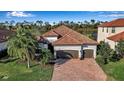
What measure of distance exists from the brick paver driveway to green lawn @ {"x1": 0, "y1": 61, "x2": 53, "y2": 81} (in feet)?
0.95

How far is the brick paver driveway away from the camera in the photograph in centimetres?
896

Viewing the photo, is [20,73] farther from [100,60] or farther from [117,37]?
[117,37]

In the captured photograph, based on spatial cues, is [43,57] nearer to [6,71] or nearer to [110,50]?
[6,71]

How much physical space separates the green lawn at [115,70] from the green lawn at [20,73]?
1.46m

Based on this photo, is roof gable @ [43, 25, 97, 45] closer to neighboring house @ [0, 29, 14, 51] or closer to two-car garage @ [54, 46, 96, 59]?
two-car garage @ [54, 46, 96, 59]

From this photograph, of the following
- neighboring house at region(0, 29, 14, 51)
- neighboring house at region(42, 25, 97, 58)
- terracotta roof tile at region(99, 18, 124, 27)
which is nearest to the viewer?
neighboring house at region(0, 29, 14, 51)

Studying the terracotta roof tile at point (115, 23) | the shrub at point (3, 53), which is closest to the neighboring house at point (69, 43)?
the terracotta roof tile at point (115, 23)

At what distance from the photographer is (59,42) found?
8875mm

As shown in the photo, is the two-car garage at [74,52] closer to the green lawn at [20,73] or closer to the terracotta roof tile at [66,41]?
the terracotta roof tile at [66,41]

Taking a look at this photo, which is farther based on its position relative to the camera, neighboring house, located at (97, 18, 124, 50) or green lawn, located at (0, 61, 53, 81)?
green lawn, located at (0, 61, 53, 81)

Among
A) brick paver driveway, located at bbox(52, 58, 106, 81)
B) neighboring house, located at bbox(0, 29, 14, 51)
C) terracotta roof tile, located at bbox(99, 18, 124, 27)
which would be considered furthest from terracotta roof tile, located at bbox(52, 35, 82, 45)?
neighboring house, located at bbox(0, 29, 14, 51)

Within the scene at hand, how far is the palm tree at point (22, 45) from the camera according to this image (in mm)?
8680

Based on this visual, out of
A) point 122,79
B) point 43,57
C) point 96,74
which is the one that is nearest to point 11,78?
point 43,57
